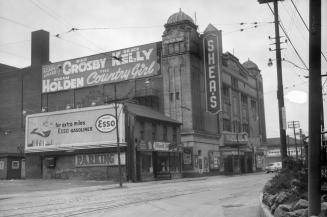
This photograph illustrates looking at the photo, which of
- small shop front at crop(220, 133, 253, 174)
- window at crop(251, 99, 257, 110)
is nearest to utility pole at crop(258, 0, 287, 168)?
small shop front at crop(220, 133, 253, 174)

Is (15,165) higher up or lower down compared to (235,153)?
lower down

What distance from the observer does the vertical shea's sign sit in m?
58.6

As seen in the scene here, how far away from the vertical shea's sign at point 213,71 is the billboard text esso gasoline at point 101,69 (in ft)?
22.0

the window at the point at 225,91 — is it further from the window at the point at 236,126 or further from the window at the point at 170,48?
the window at the point at 170,48

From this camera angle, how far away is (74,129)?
49875 mm

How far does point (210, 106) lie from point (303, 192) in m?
48.2

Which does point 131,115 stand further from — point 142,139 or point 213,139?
point 213,139

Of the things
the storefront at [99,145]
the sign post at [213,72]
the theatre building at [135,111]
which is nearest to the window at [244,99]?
the theatre building at [135,111]

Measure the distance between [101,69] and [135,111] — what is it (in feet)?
53.9

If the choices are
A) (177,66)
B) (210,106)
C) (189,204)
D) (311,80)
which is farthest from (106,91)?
(311,80)

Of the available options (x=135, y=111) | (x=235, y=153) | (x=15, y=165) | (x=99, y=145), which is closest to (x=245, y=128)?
(x=235, y=153)

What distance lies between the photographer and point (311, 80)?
27.0 ft

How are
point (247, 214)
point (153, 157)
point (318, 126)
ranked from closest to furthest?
point (318, 126)
point (247, 214)
point (153, 157)

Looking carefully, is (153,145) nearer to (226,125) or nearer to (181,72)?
(181,72)
